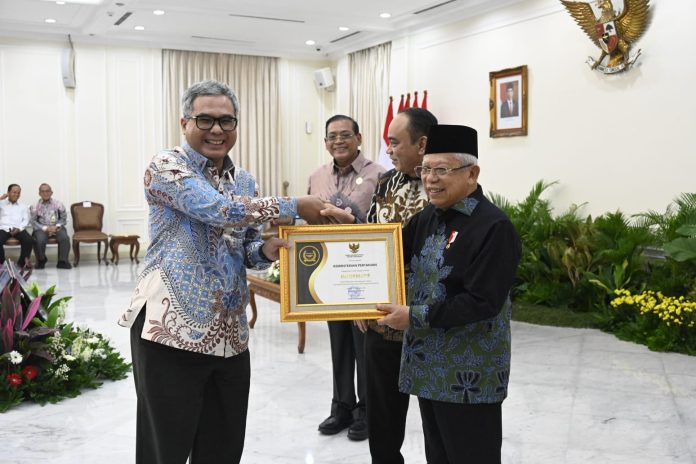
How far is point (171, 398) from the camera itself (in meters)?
2.22

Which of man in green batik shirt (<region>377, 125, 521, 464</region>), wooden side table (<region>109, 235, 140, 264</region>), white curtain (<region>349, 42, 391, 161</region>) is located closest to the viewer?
man in green batik shirt (<region>377, 125, 521, 464</region>)

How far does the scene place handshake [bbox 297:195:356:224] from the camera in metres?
2.28

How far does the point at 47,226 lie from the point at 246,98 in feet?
13.1

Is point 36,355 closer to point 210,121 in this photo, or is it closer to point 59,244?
point 210,121

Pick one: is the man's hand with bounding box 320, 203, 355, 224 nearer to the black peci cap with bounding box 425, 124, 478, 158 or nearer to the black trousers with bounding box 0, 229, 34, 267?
the black peci cap with bounding box 425, 124, 478, 158

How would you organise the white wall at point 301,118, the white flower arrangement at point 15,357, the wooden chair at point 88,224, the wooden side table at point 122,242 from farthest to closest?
the white wall at point 301,118, the wooden side table at point 122,242, the wooden chair at point 88,224, the white flower arrangement at point 15,357

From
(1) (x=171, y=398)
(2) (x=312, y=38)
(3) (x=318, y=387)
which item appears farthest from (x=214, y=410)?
(2) (x=312, y=38)

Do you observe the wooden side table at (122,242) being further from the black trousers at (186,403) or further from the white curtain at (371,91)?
the black trousers at (186,403)

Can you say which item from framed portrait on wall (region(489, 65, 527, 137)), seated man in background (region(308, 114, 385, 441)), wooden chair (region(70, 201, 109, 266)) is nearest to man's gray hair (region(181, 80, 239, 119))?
seated man in background (region(308, 114, 385, 441))

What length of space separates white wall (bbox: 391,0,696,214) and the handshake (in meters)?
5.30

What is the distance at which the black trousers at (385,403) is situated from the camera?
268 centimetres

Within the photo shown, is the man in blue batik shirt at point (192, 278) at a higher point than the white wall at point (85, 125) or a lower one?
lower

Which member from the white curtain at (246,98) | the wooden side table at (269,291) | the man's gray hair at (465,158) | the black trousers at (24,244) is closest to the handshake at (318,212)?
the man's gray hair at (465,158)

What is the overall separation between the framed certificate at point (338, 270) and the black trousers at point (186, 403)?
0.31m
